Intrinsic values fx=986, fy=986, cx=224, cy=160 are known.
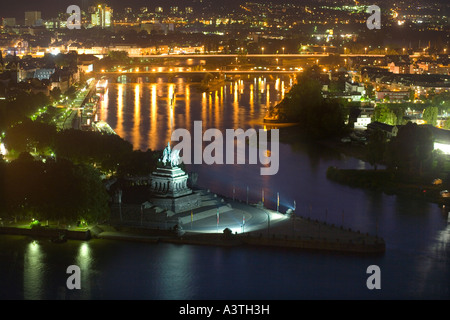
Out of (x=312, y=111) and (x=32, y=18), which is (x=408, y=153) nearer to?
(x=312, y=111)

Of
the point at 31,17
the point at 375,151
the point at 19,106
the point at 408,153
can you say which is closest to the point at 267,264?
the point at 408,153

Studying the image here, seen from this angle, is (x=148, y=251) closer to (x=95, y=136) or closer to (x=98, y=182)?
(x=98, y=182)

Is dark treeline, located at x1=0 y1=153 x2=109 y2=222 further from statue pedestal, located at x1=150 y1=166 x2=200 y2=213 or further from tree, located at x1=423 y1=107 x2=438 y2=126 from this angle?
tree, located at x1=423 y1=107 x2=438 y2=126

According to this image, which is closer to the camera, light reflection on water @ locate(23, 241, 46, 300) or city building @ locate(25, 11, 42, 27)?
light reflection on water @ locate(23, 241, 46, 300)

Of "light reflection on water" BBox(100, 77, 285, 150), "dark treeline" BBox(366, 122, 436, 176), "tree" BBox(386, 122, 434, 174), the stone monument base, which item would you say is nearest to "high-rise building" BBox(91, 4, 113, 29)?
"light reflection on water" BBox(100, 77, 285, 150)
